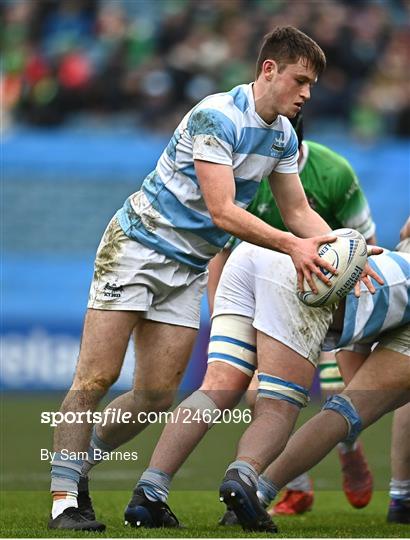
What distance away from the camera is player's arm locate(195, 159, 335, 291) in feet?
15.8

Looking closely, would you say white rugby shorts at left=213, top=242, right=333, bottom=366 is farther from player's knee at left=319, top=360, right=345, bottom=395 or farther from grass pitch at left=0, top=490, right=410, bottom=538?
player's knee at left=319, top=360, right=345, bottom=395

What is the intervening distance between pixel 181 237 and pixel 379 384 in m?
1.04

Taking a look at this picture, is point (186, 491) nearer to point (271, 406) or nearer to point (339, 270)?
point (271, 406)

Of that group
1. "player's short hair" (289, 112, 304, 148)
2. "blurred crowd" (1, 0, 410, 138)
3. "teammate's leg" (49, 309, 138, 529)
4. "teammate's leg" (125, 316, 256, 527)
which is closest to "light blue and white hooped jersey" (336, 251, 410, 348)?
"teammate's leg" (125, 316, 256, 527)

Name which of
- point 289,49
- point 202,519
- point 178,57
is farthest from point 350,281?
point 178,57

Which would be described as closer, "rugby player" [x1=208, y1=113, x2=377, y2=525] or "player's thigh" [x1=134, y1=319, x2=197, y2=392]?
"player's thigh" [x1=134, y1=319, x2=197, y2=392]

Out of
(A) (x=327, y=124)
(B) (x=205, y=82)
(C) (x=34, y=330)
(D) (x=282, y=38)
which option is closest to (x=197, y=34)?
(B) (x=205, y=82)

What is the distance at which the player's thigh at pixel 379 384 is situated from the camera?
524 cm

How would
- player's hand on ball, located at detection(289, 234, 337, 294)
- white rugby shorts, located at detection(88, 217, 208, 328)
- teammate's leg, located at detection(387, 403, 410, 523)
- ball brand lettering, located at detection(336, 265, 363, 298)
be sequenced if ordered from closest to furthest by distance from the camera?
player's hand on ball, located at detection(289, 234, 337, 294) → ball brand lettering, located at detection(336, 265, 363, 298) → white rugby shorts, located at detection(88, 217, 208, 328) → teammate's leg, located at detection(387, 403, 410, 523)

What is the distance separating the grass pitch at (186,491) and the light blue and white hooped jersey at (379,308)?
84 centimetres

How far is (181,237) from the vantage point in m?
5.22

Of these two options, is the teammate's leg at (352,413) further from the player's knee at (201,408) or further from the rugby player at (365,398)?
the player's knee at (201,408)

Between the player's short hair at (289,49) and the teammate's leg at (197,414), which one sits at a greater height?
the player's short hair at (289,49)

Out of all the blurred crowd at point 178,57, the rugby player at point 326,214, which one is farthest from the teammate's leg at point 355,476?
the blurred crowd at point 178,57
